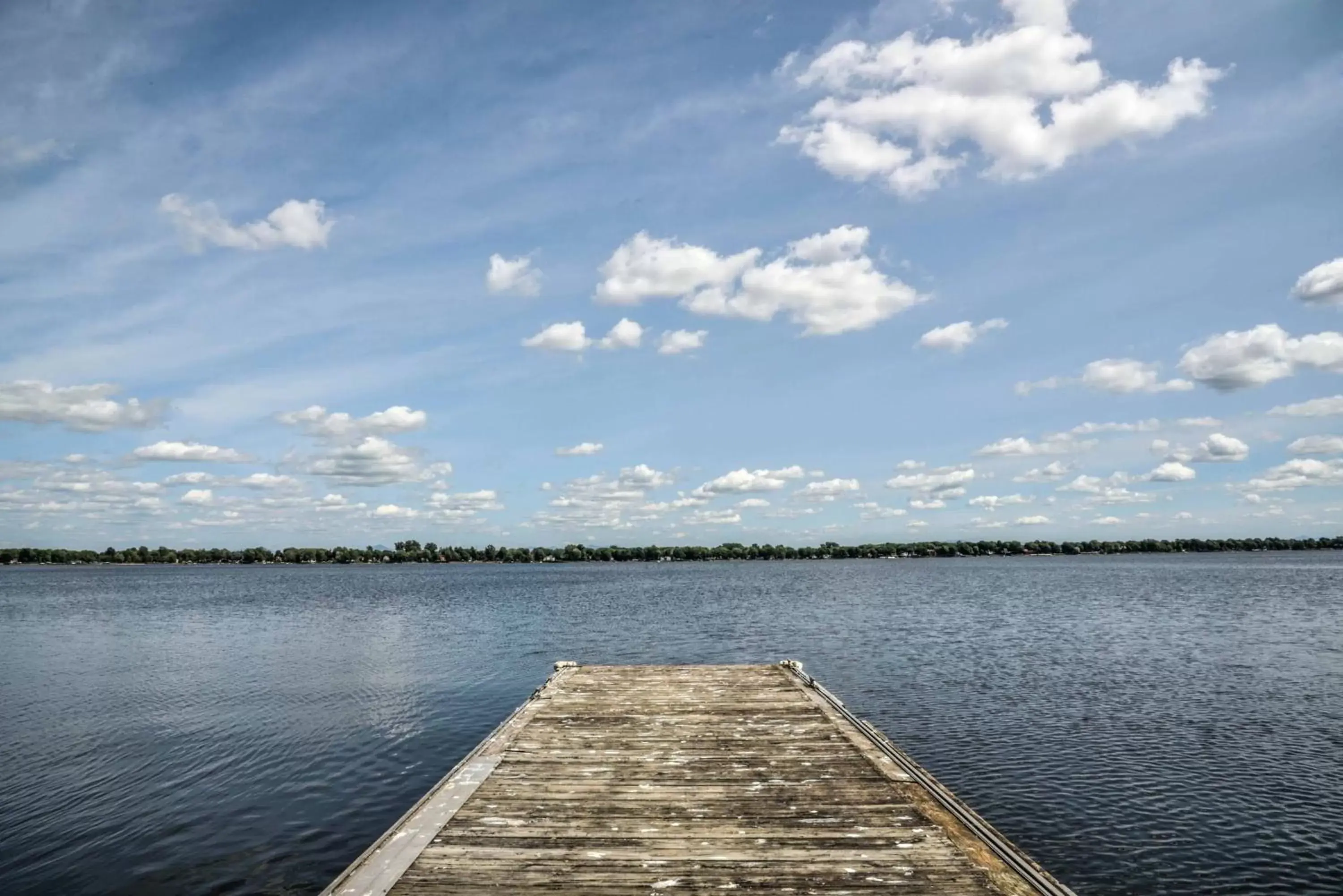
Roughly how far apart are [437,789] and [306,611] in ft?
214

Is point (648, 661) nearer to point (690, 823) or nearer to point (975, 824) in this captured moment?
point (690, 823)

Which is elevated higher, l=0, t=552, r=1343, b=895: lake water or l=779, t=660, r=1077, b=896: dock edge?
l=779, t=660, r=1077, b=896: dock edge

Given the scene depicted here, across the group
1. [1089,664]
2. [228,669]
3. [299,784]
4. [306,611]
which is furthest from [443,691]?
[306,611]

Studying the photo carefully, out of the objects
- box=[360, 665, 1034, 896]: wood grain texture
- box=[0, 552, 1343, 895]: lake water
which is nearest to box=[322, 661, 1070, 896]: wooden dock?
box=[360, 665, 1034, 896]: wood grain texture

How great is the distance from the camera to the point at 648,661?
3375 centimetres

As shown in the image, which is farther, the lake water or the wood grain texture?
the lake water

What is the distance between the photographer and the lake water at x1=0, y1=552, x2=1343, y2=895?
14.0m

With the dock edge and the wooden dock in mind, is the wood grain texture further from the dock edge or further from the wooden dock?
the dock edge

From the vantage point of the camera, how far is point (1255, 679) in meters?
29.8

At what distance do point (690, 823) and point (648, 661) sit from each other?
24.2 meters

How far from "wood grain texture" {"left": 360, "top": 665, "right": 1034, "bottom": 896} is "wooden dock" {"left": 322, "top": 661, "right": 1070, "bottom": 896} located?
0.03 meters

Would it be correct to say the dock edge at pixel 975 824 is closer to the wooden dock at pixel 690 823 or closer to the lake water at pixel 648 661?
the wooden dock at pixel 690 823

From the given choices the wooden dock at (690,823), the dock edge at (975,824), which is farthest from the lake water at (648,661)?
the wooden dock at (690,823)

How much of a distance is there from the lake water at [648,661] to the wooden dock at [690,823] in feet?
12.6
